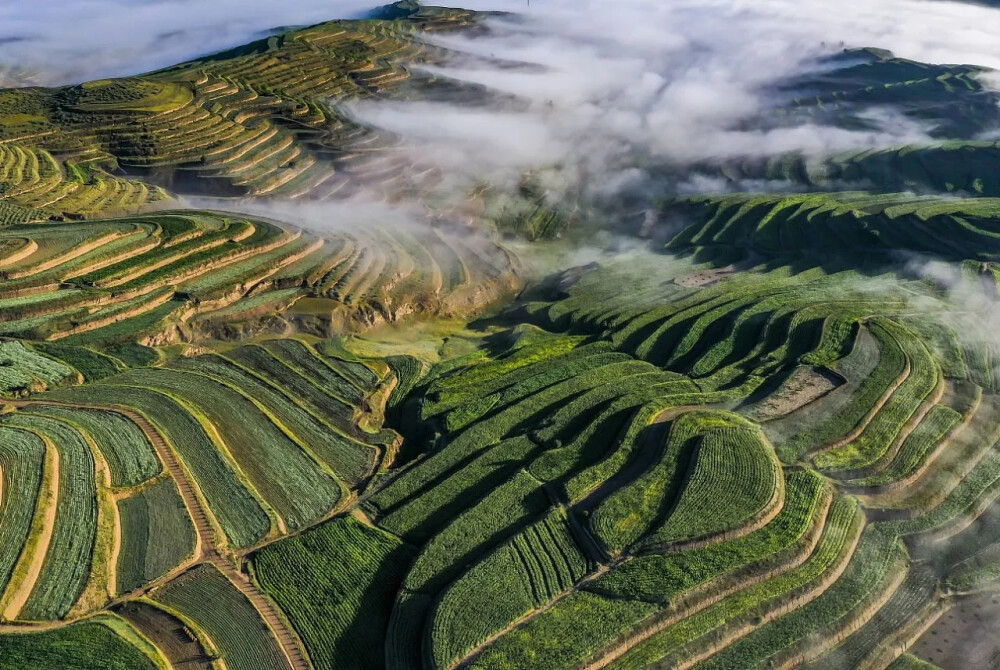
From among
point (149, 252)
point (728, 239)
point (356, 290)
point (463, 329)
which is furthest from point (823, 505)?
point (149, 252)

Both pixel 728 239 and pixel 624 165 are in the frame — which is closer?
pixel 728 239

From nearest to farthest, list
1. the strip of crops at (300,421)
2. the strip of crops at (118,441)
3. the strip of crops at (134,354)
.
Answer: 1. the strip of crops at (118,441)
2. the strip of crops at (300,421)
3. the strip of crops at (134,354)

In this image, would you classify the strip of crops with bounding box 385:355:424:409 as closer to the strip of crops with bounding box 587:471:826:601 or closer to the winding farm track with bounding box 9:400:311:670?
the winding farm track with bounding box 9:400:311:670

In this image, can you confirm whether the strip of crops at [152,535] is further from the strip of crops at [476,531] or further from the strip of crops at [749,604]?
the strip of crops at [749,604]

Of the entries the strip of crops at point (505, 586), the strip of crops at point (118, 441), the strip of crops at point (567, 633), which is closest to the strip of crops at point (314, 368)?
the strip of crops at point (118, 441)

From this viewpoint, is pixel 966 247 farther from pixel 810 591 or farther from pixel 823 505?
pixel 810 591

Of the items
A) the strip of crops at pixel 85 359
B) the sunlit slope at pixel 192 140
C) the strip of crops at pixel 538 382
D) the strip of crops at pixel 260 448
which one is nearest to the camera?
the strip of crops at pixel 260 448
